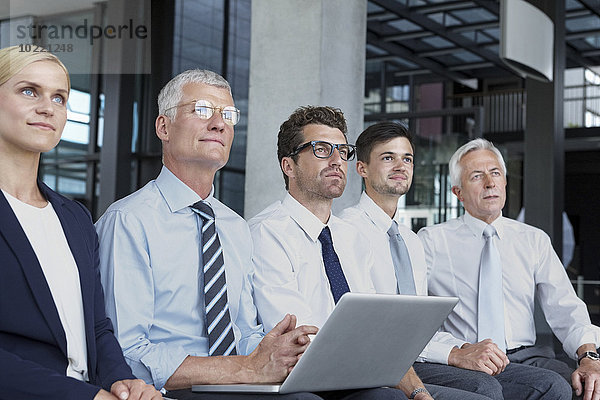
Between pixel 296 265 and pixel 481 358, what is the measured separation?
889 mm

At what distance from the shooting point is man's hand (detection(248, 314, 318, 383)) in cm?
210

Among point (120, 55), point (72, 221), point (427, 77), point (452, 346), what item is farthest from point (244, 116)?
point (427, 77)

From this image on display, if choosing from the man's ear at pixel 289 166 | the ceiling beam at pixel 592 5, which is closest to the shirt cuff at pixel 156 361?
the man's ear at pixel 289 166

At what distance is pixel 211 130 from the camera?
8.36 feet

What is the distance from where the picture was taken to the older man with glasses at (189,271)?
7.12 ft

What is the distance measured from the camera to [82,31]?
324 inches

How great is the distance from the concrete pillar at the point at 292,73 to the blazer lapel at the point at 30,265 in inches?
105

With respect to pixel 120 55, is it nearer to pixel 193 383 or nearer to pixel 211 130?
pixel 211 130

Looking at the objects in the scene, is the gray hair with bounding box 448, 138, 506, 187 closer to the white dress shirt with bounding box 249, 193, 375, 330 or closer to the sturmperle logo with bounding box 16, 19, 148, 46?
the white dress shirt with bounding box 249, 193, 375, 330

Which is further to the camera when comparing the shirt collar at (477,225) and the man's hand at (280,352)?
the shirt collar at (477,225)

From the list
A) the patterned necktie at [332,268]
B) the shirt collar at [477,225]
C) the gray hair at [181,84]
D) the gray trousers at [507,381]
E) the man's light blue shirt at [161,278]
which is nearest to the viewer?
the man's light blue shirt at [161,278]

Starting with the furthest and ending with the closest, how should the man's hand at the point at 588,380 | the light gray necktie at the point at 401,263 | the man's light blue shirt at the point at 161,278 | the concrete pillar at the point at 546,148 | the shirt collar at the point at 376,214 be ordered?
the concrete pillar at the point at 546,148 → the shirt collar at the point at 376,214 → the light gray necktie at the point at 401,263 → the man's hand at the point at 588,380 → the man's light blue shirt at the point at 161,278

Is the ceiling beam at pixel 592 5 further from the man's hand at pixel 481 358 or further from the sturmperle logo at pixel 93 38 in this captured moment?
the man's hand at pixel 481 358

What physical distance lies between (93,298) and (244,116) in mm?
6375
